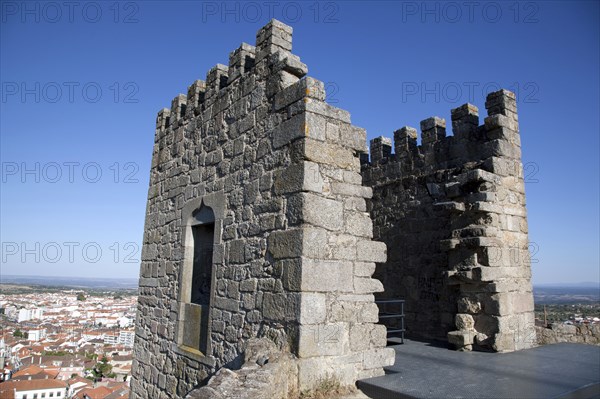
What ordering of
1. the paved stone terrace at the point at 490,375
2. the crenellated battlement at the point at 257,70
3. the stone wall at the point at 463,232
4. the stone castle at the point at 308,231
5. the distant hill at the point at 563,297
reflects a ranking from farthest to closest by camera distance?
the distant hill at the point at 563,297 → the stone wall at the point at 463,232 → the crenellated battlement at the point at 257,70 → the stone castle at the point at 308,231 → the paved stone terrace at the point at 490,375

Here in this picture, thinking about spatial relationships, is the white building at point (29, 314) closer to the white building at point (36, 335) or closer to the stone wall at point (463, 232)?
the white building at point (36, 335)

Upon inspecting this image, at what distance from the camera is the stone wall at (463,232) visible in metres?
5.40

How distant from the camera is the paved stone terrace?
3.24 m

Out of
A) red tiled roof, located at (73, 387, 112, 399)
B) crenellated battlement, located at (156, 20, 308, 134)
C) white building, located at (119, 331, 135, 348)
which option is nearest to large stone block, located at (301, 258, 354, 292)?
crenellated battlement, located at (156, 20, 308, 134)

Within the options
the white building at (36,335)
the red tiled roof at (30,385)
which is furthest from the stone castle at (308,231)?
the white building at (36,335)

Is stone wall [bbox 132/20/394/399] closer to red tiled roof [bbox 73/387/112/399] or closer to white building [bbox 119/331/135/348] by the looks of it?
red tiled roof [bbox 73/387/112/399]

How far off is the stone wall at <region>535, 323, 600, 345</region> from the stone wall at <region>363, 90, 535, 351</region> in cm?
49

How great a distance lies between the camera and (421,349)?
5500mm

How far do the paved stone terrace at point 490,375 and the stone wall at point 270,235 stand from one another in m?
0.39

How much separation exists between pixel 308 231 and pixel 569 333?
535cm

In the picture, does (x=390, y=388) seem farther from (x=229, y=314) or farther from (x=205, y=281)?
(x=205, y=281)

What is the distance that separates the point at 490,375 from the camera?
384 cm

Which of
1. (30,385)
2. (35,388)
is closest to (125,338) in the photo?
(35,388)

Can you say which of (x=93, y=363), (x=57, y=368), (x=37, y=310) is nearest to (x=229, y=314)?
Result: (x=57, y=368)
